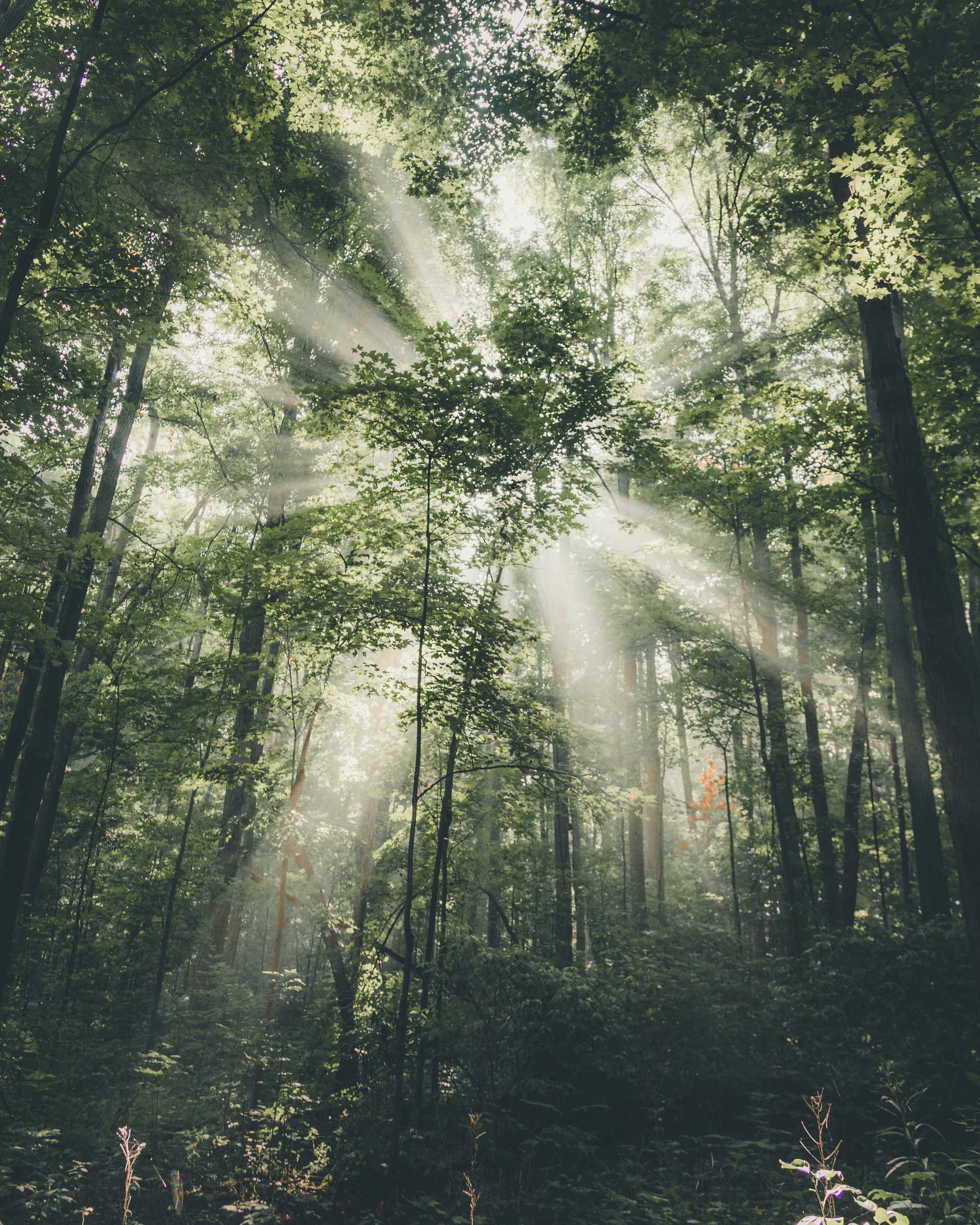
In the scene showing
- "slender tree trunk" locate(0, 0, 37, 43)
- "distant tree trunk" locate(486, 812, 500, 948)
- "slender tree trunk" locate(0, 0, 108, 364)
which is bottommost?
"distant tree trunk" locate(486, 812, 500, 948)

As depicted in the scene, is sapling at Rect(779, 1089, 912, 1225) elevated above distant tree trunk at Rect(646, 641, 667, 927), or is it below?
below

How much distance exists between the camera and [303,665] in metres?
7.91

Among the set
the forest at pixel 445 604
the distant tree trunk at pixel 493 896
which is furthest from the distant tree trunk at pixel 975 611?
the distant tree trunk at pixel 493 896

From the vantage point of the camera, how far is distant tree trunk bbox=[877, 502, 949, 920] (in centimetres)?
916

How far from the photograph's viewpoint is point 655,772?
19312mm

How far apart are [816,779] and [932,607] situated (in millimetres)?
8961

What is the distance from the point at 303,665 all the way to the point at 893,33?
845cm

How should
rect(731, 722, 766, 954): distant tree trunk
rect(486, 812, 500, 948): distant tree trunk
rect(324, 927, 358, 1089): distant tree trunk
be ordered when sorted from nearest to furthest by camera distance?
1. rect(324, 927, 358, 1089): distant tree trunk
2. rect(486, 812, 500, 948): distant tree trunk
3. rect(731, 722, 766, 954): distant tree trunk

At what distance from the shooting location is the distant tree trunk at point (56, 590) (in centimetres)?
662

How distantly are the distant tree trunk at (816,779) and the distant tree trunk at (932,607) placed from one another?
6.63 meters

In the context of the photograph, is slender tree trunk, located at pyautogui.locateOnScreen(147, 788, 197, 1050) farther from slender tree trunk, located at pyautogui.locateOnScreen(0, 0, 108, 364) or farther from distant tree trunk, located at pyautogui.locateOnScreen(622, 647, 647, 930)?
distant tree trunk, located at pyautogui.locateOnScreen(622, 647, 647, 930)

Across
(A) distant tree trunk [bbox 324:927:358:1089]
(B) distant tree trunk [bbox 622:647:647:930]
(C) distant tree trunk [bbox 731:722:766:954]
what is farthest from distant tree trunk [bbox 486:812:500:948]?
(C) distant tree trunk [bbox 731:722:766:954]

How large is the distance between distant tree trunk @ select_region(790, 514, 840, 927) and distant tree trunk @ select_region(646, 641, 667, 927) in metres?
4.21

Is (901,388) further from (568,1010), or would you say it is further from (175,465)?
(175,465)
